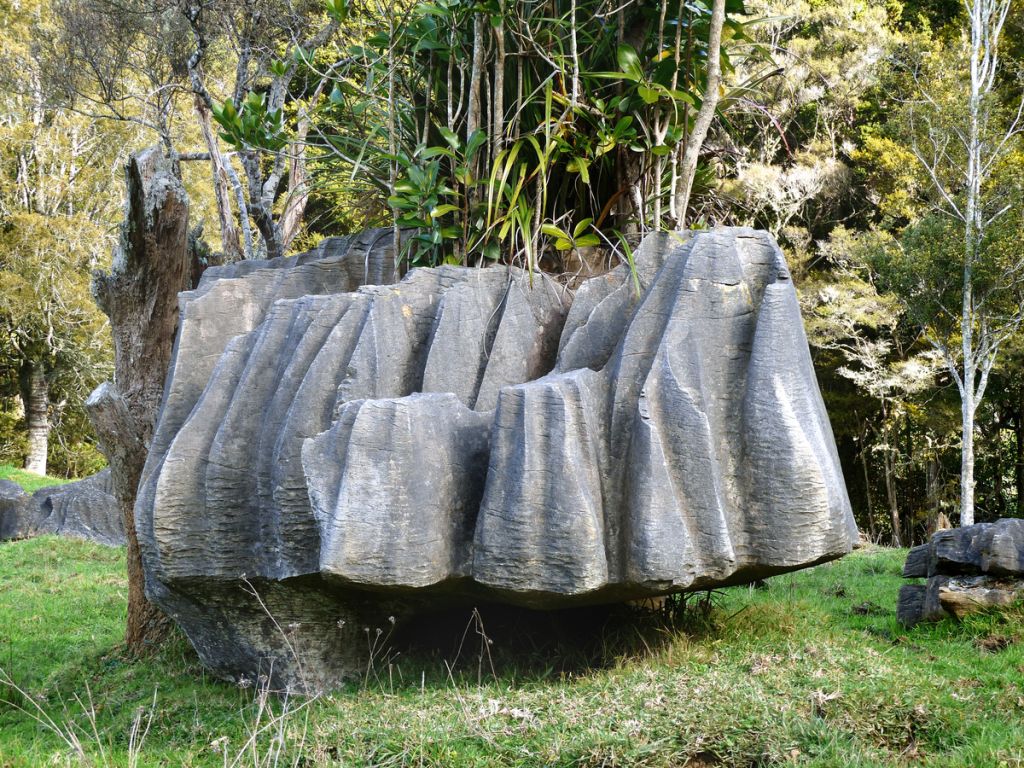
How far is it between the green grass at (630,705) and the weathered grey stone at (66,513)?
7.40 meters

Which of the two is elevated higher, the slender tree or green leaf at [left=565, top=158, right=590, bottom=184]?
the slender tree

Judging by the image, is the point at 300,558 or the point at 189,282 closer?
the point at 300,558

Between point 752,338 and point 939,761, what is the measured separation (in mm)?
1755

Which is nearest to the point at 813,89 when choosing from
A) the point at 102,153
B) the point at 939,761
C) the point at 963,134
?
the point at 963,134

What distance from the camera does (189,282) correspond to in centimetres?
612

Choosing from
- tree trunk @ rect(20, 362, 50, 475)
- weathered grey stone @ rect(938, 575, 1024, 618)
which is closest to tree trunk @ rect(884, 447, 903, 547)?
weathered grey stone @ rect(938, 575, 1024, 618)

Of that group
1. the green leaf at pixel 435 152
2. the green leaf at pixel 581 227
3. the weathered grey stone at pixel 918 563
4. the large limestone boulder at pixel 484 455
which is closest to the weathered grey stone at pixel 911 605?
the weathered grey stone at pixel 918 563

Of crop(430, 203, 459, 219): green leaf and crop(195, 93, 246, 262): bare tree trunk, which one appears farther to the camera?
crop(195, 93, 246, 262): bare tree trunk

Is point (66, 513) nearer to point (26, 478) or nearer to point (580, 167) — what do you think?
point (26, 478)

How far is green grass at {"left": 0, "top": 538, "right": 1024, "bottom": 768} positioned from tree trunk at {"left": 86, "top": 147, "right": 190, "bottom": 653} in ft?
2.01

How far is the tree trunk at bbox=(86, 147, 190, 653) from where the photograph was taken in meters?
5.65

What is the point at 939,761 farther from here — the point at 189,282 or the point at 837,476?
the point at 189,282

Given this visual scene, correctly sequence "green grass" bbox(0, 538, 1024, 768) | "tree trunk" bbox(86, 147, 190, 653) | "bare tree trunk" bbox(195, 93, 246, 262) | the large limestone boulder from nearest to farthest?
"green grass" bbox(0, 538, 1024, 768) → the large limestone boulder → "tree trunk" bbox(86, 147, 190, 653) → "bare tree trunk" bbox(195, 93, 246, 262)

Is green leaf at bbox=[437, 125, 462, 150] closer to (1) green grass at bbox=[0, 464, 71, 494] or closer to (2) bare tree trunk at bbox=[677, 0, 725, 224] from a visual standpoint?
(2) bare tree trunk at bbox=[677, 0, 725, 224]
